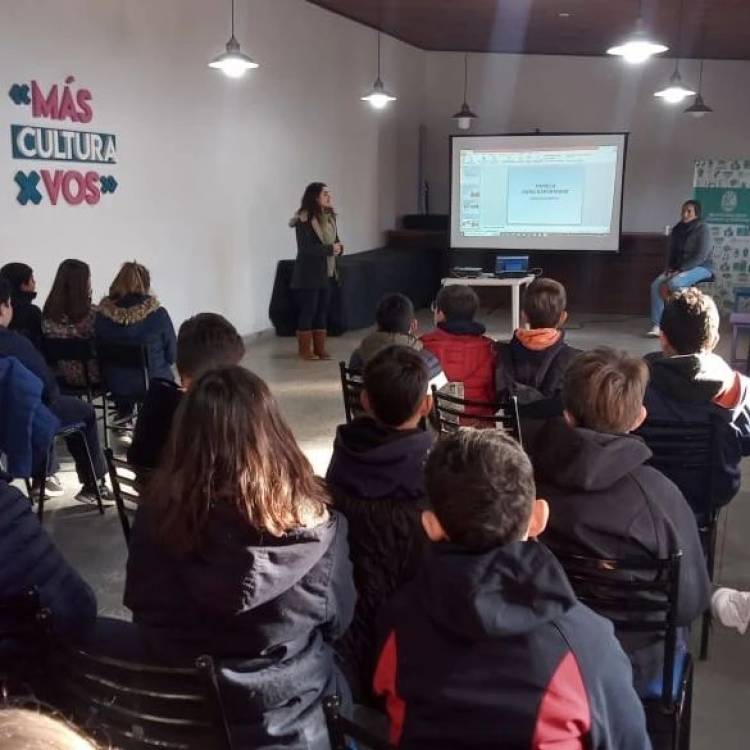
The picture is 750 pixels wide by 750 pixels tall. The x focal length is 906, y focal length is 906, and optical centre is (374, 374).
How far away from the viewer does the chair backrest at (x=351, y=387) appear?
11.6ft

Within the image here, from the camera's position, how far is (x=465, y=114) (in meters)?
10.8

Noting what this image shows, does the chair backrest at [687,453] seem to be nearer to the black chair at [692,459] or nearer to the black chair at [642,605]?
the black chair at [692,459]

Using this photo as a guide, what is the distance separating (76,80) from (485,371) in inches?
146

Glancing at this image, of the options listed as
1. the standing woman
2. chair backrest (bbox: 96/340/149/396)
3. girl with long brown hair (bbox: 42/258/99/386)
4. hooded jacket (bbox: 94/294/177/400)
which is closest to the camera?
chair backrest (bbox: 96/340/149/396)

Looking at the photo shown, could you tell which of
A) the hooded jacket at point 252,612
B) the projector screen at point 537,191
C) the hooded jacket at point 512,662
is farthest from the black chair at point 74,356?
the projector screen at point 537,191

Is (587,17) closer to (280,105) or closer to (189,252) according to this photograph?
(280,105)

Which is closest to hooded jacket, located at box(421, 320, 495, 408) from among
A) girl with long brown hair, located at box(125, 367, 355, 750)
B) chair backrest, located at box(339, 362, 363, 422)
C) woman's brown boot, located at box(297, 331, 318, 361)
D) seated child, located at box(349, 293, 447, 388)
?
seated child, located at box(349, 293, 447, 388)

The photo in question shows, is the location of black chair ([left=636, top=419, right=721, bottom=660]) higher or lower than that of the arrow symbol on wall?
lower

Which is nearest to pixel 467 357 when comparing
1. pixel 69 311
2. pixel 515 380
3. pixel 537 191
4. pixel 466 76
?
pixel 515 380

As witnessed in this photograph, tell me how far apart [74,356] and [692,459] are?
9.66 ft

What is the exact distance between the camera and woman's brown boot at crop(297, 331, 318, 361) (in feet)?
24.3

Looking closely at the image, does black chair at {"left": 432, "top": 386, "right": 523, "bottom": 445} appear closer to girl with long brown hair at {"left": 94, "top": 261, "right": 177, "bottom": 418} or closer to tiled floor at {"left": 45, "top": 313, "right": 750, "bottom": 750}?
tiled floor at {"left": 45, "top": 313, "right": 750, "bottom": 750}

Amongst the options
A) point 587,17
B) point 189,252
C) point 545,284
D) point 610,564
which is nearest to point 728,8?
point 587,17

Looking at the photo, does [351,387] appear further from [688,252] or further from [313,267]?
[688,252]
